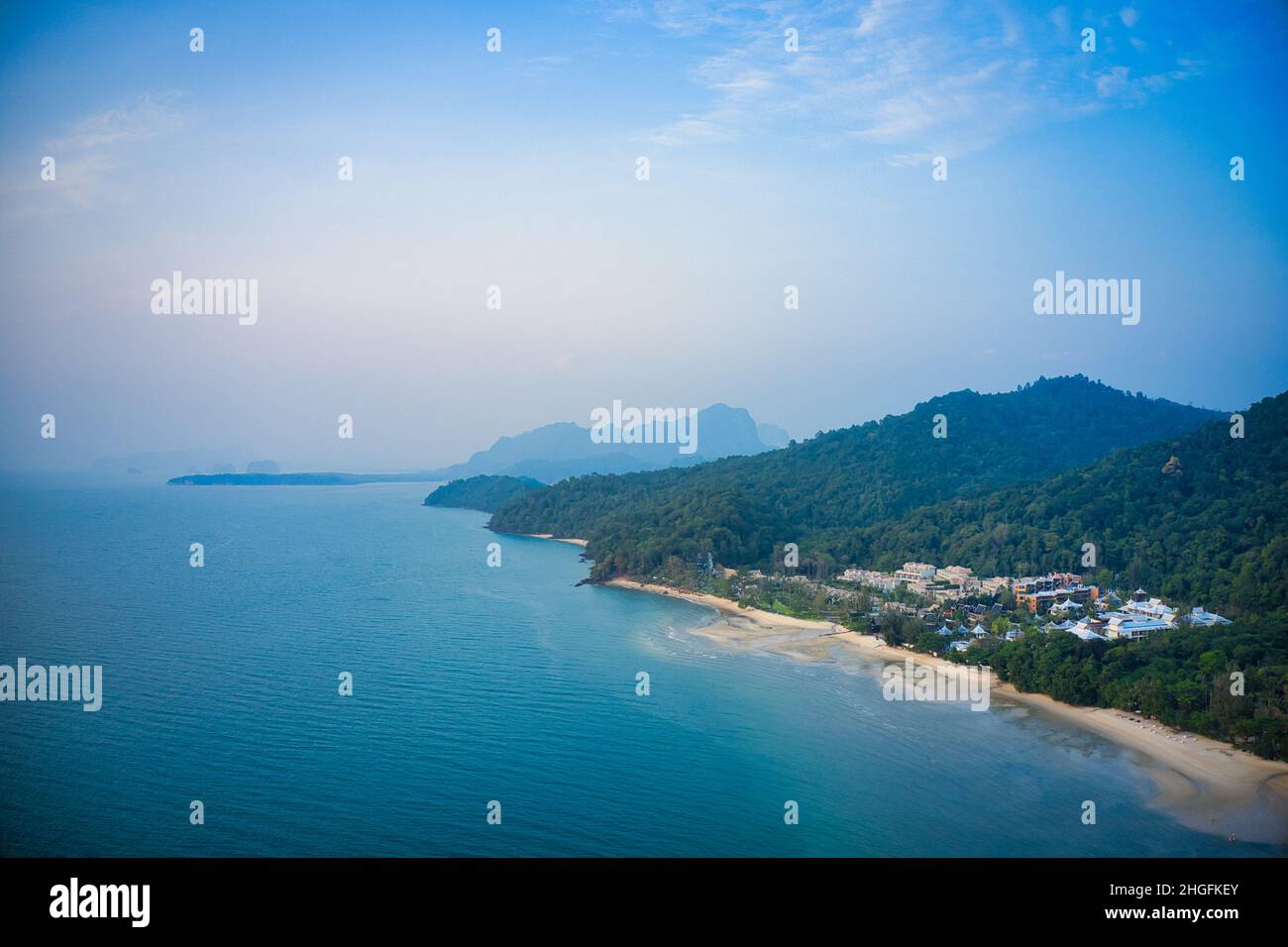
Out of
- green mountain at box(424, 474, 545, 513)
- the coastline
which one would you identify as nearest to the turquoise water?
the coastline

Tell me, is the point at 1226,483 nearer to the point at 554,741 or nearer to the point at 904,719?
the point at 904,719

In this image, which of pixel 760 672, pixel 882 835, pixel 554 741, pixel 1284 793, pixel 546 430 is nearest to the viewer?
pixel 882 835

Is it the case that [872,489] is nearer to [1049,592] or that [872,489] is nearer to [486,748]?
[1049,592]

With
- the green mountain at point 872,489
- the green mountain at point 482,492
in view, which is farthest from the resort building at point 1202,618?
the green mountain at point 482,492

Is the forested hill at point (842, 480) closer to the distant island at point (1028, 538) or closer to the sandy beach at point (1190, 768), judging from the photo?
the distant island at point (1028, 538)

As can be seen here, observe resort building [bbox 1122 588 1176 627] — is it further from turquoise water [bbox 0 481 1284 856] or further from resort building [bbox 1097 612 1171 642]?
turquoise water [bbox 0 481 1284 856]
